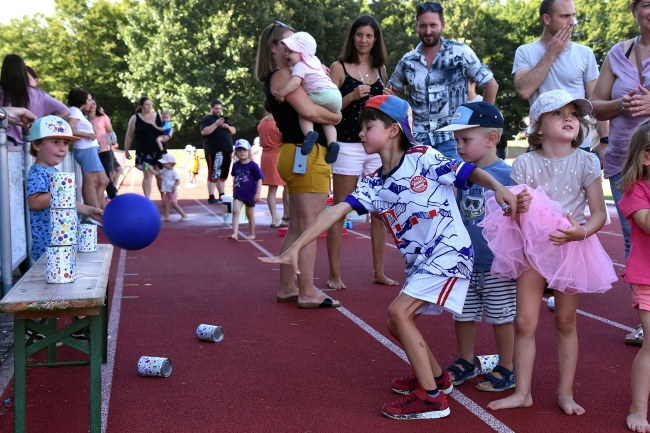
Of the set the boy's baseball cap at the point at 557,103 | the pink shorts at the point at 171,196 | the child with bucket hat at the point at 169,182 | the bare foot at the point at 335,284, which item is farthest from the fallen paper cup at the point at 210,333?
the pink shorts at the point at 171,196

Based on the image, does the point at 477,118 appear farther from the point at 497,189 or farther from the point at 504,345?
the point at 504,345

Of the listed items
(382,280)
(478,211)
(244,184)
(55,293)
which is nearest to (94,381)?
(55,293)

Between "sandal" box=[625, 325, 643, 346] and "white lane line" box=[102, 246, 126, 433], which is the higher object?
"sandal" box=[625, 325, 643, 346]

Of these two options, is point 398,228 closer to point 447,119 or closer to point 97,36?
point 447,119

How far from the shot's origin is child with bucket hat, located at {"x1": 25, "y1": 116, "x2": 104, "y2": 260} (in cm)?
530

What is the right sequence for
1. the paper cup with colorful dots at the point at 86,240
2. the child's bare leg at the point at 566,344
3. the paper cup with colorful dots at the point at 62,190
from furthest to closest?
the paper cup with colorful dots at the point at 86,240, the paper cup with colorful dots at the point at 62,190, the child's bare leg at the point at 566,344

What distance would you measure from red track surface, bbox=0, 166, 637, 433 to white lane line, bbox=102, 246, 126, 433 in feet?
0.14

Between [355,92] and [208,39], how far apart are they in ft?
142

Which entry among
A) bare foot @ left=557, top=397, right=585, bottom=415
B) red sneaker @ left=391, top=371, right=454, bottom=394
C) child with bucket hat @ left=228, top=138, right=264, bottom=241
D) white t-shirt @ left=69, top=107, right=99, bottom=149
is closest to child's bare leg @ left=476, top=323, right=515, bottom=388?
red sneaker @ left=391, top=371, right=454, bottom=394

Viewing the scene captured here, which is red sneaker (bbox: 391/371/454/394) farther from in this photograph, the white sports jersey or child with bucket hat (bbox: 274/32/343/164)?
child with bucket hat (bbox: 274/32/343/164)

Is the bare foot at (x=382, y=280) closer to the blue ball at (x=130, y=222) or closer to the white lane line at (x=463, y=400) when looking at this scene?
the white lane line at (x=463, y=400)

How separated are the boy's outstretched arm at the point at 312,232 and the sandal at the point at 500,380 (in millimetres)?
1370

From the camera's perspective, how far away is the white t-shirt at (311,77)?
6.28 metres

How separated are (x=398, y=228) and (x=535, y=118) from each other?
0.97 meters
